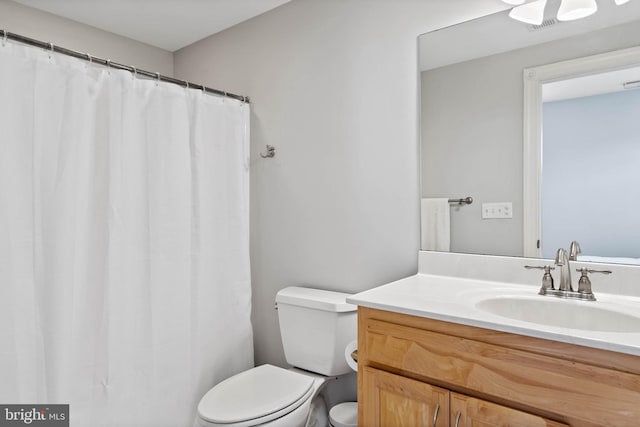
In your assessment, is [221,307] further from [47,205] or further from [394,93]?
[394,93]

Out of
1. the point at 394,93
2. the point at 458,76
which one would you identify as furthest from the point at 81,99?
the point at 458,76

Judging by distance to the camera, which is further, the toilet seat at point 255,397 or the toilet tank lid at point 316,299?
the toilet tank lid at point 316,299

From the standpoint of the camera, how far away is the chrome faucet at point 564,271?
1.33 metres

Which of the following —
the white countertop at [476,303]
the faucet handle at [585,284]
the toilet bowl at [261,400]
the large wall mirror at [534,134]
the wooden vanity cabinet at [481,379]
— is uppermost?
the large wall mirror at [534,134]

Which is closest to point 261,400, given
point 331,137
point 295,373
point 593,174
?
point 295,373

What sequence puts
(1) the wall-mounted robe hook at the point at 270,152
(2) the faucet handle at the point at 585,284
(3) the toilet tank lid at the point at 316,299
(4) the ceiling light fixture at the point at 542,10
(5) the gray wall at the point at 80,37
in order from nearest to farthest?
1. (2) the faucet handle at the point at 585,284
2. (4) the ceiling light fixture at the point at 542,10
3. (3) the toilet tank lid at the point at 316,299
4. (5) the gray wall at the point at 80,37
5. (1) the wall-mounted robe hook at the point at 270,152

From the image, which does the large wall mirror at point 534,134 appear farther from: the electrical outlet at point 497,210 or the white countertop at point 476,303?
the white countertop at point 476,303

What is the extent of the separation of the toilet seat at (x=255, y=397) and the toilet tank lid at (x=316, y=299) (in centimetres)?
31

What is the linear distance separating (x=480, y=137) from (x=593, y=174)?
41cm

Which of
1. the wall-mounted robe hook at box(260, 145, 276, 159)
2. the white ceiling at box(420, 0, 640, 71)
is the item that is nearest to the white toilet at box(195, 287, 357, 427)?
the wall-mounted robe hook at box(260, 145, 276, 159)

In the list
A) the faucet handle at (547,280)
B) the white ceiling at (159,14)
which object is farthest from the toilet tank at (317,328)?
the white ceiling at (159,14)

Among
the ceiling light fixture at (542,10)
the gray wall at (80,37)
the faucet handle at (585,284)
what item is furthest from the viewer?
the gray wall at (80,37)

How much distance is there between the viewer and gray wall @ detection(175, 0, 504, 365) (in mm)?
1772

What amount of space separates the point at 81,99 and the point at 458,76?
1.54 metres
